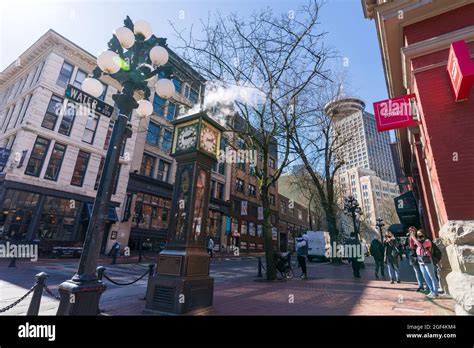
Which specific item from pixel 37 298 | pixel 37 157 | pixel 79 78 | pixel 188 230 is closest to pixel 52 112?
pixel 37 157

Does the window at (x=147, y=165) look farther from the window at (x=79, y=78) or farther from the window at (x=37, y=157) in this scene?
the window at (x=79, y=78)

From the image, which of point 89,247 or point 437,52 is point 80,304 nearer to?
point 89,247

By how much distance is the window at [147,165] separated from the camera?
24000 millimetres

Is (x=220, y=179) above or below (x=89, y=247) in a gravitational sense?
above

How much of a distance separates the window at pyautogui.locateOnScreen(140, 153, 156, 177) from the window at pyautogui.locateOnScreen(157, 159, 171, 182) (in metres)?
0.79

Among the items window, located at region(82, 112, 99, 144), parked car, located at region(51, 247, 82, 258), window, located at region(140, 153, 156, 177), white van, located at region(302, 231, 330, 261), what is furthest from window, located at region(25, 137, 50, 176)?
white van, located at region(302, 231, 330, 261)

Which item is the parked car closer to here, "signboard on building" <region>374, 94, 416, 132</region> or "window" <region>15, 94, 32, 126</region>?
"window" <region>15, 94, 32, 126</region>

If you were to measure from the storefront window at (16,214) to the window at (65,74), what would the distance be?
877 cm

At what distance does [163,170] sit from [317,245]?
692 inches
